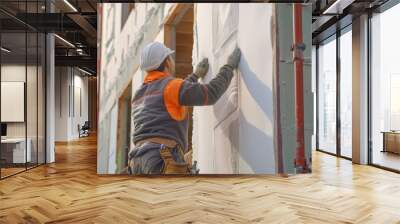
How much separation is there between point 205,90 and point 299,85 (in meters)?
1.53

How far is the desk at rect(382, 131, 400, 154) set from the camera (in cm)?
720

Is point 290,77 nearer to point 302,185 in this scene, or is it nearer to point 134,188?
point 302,185

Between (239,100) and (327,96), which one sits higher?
(327,96)

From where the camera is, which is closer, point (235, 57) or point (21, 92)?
point (235, 57)

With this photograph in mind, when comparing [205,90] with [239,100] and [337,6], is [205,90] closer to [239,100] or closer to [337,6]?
[239,100]

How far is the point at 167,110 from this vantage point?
20.0 ft

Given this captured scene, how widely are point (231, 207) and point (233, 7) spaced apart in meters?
3.38

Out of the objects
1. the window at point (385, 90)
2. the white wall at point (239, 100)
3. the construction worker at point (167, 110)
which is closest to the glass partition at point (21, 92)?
the construction worker at point (167, 110)

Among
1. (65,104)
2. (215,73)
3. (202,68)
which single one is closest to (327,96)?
(215,73)

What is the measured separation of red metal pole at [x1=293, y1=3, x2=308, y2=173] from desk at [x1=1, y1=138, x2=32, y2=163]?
199 inches

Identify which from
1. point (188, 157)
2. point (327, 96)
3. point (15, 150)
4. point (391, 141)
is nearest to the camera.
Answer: point (188, 157)

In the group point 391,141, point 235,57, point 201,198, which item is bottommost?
point 201,198

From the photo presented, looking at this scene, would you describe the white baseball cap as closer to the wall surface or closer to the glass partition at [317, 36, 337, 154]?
the wall surface

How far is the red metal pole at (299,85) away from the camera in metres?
6.12
